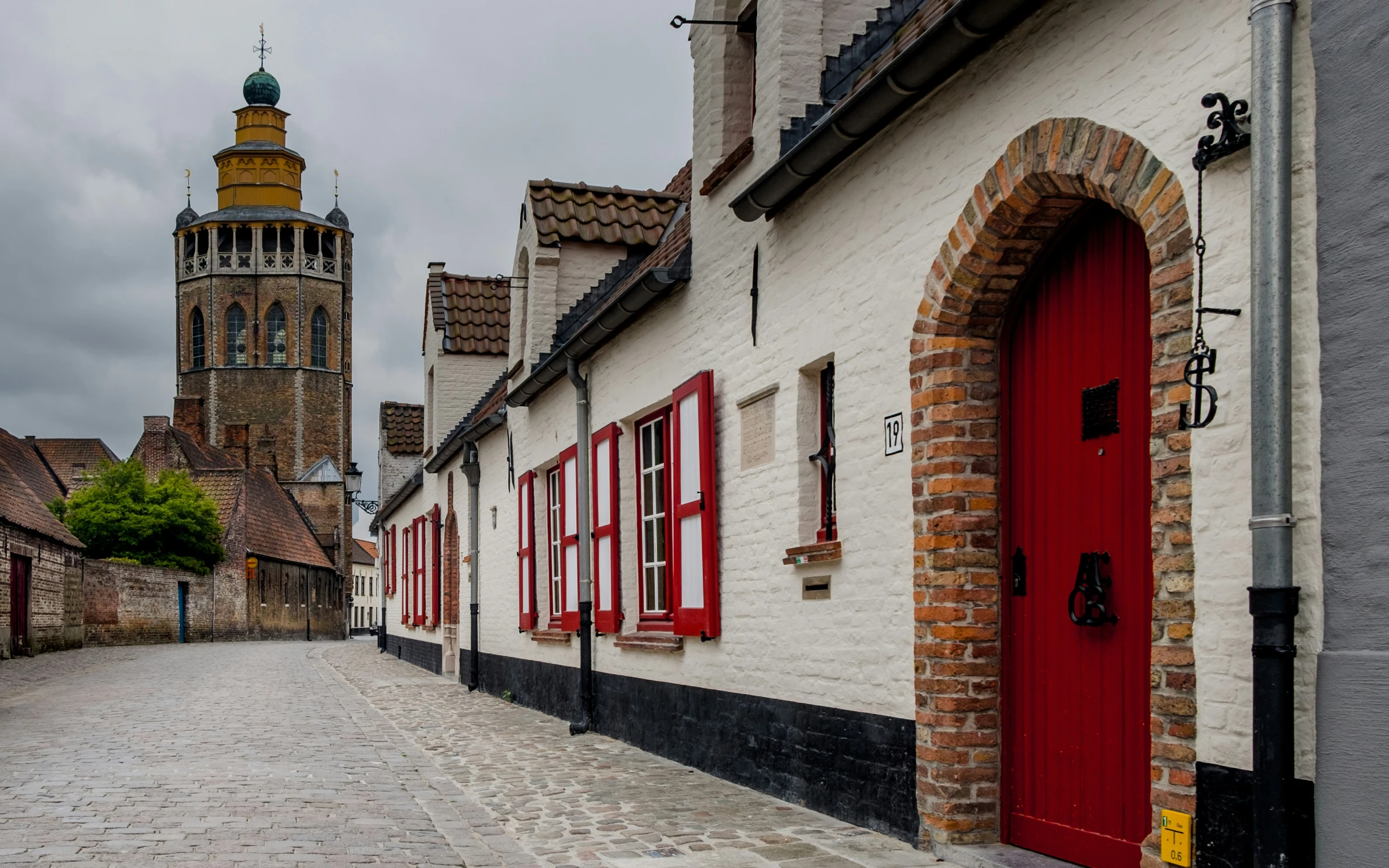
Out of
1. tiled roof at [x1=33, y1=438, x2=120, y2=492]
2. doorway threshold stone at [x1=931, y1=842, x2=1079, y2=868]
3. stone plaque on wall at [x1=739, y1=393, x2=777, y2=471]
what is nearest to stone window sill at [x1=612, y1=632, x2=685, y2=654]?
stone plaque on wall at [x1=739, y1=393, x2=777, y2=471]

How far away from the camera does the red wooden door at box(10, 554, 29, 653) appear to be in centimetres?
2869

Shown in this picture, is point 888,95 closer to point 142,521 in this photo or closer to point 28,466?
point 28,466

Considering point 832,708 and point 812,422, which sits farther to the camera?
point 812,422

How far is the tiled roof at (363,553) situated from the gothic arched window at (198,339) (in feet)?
75.9

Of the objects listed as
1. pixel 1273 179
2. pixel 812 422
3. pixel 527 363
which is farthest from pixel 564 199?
pixel 1273 179

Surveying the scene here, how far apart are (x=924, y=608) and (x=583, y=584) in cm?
636

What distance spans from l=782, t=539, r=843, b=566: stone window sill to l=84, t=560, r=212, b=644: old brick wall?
114ft

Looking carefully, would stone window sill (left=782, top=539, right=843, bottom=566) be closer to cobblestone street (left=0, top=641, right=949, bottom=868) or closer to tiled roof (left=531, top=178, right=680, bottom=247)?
cobblestone street (left=0, top=641, right=949, bottom=868)

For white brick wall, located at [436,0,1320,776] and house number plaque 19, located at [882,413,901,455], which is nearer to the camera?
white brick wall, located at [436,0,1320,776]

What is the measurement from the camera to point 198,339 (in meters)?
88.3

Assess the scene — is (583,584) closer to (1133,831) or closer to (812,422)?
(812,422)

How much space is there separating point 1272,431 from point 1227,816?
1134mm

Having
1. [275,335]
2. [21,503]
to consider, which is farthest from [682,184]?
[275,335]

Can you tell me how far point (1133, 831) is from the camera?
16.9 feet
